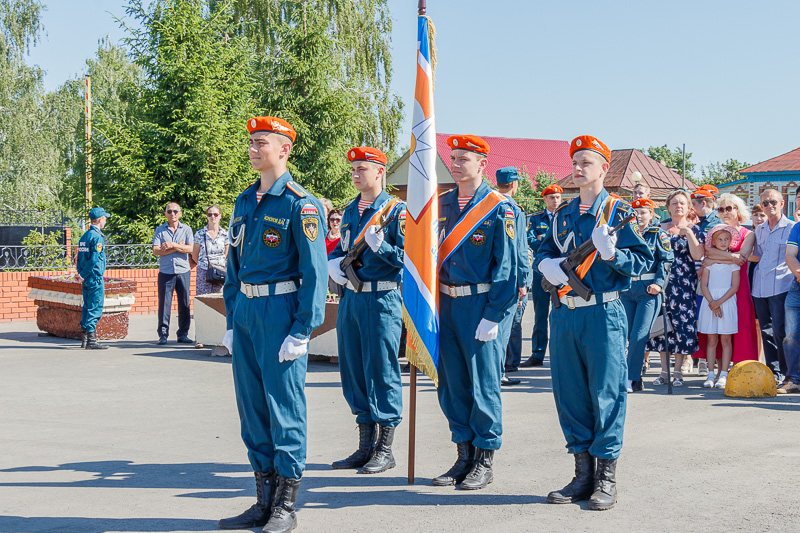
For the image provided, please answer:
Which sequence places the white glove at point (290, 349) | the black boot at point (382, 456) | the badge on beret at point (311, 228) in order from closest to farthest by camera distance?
the white glove at point (290, 349) < the badge on beret at point (311, 228) < the black boot at point (382, 456)

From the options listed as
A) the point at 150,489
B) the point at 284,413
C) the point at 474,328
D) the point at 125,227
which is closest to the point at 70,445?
the point at 150,489

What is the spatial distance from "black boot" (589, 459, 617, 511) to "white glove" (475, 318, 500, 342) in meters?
1.00

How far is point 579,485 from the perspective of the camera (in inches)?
205

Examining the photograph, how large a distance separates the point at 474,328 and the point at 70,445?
134 inches

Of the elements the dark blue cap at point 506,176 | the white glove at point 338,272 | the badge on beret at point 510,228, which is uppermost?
the dark blue cap at point 506,176

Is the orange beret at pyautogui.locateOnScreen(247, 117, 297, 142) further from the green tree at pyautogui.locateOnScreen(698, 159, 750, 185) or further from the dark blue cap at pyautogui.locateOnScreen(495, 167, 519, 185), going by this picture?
the green tree at pyautogui.locateOnScreen(698, 159, 750, 185)

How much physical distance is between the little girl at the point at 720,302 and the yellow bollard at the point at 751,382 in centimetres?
66

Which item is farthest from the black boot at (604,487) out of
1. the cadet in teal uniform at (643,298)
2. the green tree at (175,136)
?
the green tree at (175,136)

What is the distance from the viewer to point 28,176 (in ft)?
119

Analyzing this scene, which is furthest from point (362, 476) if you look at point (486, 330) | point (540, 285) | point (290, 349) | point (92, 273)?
point (92, 273)

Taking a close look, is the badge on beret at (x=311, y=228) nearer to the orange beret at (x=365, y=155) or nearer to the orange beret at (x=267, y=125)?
the orange beret at (x=267, y=125)

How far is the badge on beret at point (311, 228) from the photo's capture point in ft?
15.6

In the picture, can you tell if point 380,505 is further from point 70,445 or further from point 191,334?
point 191,334

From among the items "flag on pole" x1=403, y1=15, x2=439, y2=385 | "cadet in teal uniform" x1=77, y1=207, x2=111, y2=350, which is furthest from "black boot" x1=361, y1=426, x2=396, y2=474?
"cadet in teal uniform" x1=77, y1=207, x2=111, y2=350
